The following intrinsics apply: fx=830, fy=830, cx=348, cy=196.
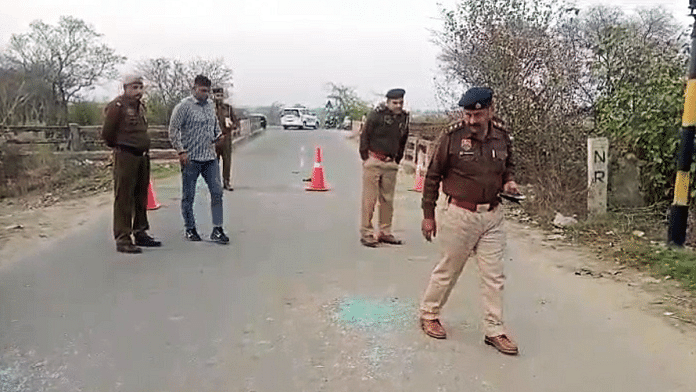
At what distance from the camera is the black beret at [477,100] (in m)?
5.20

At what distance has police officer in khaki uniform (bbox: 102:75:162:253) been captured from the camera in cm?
829

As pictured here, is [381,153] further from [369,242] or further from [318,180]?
[318,180]

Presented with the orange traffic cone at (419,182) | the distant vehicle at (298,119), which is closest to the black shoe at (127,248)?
the orange traffic cone at (419,182)

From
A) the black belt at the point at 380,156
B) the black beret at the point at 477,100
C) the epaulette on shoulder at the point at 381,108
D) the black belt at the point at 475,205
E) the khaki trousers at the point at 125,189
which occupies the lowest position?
the khaki trousers at the point at 125,189

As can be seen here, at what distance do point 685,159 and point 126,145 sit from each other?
5.54 m

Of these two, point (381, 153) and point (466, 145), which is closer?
point (466, 145)

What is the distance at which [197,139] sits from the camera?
28.7 feet

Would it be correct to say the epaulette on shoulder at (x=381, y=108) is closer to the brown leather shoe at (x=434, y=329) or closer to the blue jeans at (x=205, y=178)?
the blue jeans at (x=205, y=178)

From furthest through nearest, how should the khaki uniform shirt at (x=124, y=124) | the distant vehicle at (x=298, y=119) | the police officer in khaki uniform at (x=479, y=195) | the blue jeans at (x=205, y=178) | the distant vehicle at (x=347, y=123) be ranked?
the distant vehicle at (x=298, y=119)
the distant vehicle at (x=347, y=123)
the blue jeans at (x=205, y=178)
the khaki uniform shirt at (x=124, y=124)
the police officer in khaki uniform at (x=479, y=195)

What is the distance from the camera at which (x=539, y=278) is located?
752 cm

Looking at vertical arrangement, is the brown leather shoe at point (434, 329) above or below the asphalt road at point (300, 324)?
above

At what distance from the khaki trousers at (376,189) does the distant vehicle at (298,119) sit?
150ft

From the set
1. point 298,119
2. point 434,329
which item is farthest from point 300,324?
point 298,119

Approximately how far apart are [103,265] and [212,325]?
2.48 m
